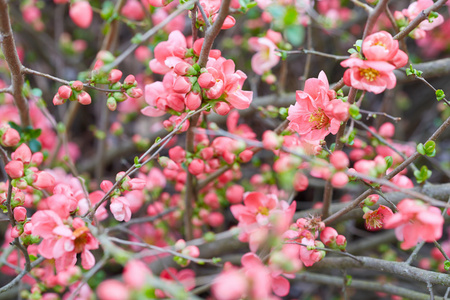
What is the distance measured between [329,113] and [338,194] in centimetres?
126

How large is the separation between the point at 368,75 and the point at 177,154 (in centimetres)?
49

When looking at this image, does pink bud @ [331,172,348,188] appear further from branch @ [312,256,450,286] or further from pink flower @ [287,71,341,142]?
branch @ [312,256,450,286]

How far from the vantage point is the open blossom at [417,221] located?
643mm

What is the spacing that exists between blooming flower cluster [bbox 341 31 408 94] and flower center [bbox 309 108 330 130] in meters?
0.13

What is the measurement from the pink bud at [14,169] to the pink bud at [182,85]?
38 centimetres

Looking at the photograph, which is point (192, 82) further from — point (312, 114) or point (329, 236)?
point (329, 236)

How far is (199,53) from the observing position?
2.91ft

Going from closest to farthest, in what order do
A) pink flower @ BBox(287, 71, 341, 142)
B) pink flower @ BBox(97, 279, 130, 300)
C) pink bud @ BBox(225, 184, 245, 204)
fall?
1. pink flower @ BBox(97, 279, 130, 300)
2. pink flower @ BBox(287, 71, 341, 142)
3. pink bud @ BBox(225, 184, 245, 204)

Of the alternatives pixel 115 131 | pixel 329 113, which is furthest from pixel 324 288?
pixel 329 113

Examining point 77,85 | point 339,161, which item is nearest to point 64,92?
point 77,85

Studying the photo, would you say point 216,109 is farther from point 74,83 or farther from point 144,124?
point 144,124

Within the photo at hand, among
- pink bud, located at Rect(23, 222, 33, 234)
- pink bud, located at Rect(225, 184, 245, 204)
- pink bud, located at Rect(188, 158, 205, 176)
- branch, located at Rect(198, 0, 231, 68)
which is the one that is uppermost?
branch, located at Rect(198, 0, 231, 68)

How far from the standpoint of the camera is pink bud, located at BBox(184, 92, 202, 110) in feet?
2.75

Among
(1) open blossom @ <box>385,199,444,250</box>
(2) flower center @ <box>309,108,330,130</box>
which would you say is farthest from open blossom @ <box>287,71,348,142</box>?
(1) open blossom @ <box>385,199,444,250</box>
